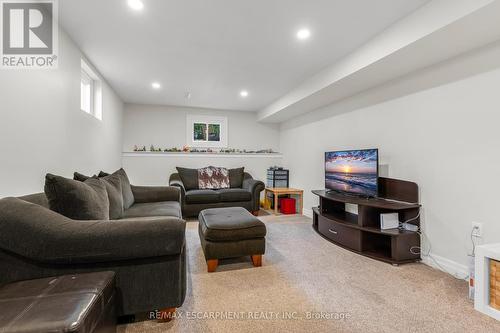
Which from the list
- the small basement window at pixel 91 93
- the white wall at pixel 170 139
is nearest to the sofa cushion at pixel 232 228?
the small basement window at pixel 91 93

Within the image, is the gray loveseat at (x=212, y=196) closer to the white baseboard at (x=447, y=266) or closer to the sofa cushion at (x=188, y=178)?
the sofa cushion at (x=188, y=178)

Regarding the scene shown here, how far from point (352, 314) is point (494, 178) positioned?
1.64 metres

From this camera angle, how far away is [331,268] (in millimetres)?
2289

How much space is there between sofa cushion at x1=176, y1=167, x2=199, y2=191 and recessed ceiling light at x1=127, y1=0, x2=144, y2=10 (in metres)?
3.17

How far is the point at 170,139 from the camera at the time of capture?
5.20 metres

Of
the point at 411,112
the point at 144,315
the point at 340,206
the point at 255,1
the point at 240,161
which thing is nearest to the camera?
the point at 144,315

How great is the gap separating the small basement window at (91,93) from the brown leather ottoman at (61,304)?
8.36ft

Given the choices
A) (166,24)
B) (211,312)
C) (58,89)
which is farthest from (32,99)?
(211,312)

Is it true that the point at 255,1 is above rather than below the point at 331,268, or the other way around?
above

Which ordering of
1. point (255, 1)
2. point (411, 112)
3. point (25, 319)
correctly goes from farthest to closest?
point (411, 112), point (255, 1), point (25, 319)

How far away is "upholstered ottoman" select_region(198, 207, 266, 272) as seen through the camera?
2.21 meters

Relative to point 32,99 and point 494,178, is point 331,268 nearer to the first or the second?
point 494,178

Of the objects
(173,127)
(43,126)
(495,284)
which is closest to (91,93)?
(43,126)

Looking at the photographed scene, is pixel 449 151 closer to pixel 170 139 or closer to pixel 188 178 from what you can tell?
pixel 188 178
